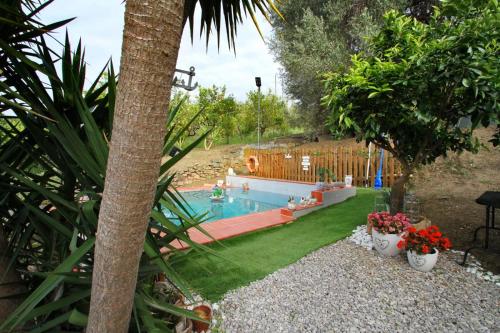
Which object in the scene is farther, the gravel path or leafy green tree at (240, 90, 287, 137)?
leafy green tree at (240, 90, 287, 137)

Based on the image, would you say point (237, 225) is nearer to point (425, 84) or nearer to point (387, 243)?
point (387, 243)

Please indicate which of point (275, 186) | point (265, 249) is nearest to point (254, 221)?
point (265, 249)

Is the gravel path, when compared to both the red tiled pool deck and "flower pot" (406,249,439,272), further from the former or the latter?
the red tiled pool deck

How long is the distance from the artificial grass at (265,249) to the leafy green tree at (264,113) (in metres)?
14.4

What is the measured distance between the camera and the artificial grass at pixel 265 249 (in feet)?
9.64

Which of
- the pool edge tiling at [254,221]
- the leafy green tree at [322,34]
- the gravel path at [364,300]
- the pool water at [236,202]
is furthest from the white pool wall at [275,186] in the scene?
the gravel path at [364,300]

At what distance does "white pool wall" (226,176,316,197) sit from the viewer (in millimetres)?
9148

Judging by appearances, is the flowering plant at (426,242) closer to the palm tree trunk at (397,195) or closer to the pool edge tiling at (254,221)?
the palm tree trunk at (397,195)

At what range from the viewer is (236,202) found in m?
10.1

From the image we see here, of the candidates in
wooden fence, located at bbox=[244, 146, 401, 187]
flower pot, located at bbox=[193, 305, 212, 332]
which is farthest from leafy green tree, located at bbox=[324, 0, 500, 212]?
wooden fence, located at bbox=[244, 146, 401, 187]

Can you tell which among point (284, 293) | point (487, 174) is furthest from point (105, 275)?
point (487, 174)

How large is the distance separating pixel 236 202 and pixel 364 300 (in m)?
7.74

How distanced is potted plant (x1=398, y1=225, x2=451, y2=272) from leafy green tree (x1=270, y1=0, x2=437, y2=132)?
6694 mm

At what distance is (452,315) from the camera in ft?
7.63
